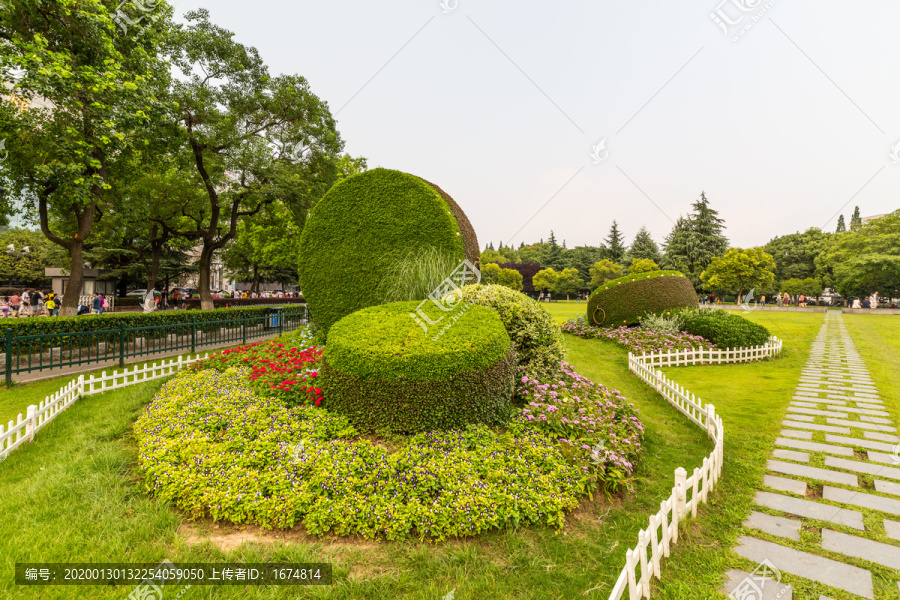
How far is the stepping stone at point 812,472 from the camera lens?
3727 mm

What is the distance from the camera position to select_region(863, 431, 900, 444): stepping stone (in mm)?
4634

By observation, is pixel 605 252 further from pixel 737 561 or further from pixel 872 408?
pixel 737 561

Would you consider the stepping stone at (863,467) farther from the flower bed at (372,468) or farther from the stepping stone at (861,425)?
the flower bed at (372,468)

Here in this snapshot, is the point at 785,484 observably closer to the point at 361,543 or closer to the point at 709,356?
the point at 361,543

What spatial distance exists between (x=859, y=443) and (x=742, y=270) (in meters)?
36.1

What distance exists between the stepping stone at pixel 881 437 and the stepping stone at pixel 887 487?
1493mm

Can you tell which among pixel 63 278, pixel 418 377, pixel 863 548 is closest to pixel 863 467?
pixel 863 548

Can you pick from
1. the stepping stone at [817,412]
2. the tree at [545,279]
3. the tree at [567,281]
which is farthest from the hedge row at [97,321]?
the tree at [567,281]

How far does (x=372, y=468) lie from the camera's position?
11.6 feet

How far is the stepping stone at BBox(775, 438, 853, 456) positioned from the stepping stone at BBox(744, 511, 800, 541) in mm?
2020

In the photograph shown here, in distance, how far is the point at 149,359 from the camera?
30.6 ft

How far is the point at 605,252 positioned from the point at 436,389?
187 ft

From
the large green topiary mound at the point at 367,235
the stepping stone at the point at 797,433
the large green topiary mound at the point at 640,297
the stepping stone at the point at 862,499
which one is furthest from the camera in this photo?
the large green topiary mound at the point at 640,297

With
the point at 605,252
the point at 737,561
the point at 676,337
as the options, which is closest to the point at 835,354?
the point at 676,337
